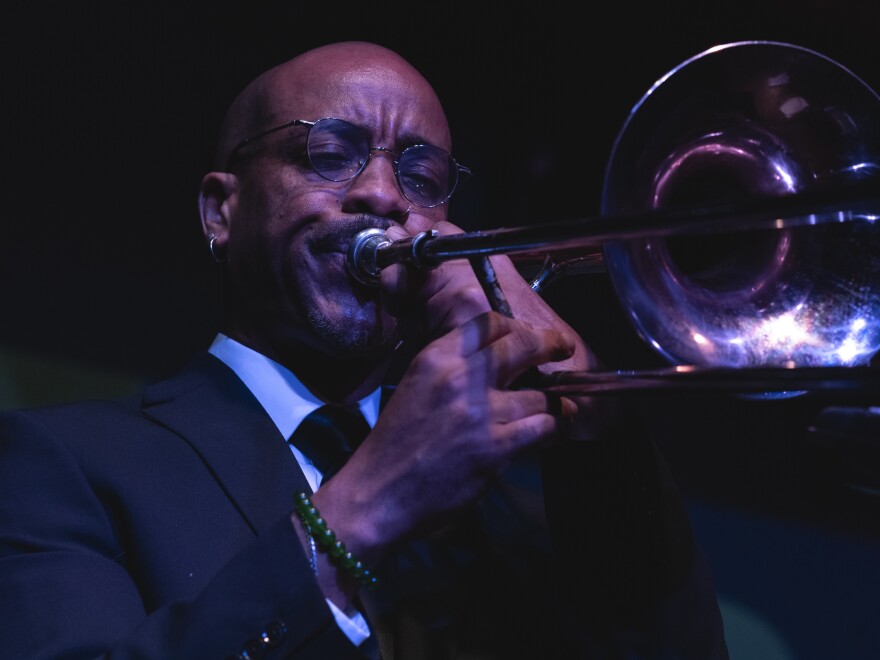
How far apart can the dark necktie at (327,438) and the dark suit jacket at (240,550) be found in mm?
86

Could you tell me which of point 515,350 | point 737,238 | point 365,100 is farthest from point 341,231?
point 737,238

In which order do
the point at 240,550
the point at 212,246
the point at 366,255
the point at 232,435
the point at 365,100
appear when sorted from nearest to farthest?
the point at 240,550 → the point at 232,435 → the point at 366,255 → the point at 365,100 → the point at 212,246

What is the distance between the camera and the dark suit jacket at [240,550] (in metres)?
1.25

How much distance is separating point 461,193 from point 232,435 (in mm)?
1783

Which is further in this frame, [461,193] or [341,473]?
[461,193]

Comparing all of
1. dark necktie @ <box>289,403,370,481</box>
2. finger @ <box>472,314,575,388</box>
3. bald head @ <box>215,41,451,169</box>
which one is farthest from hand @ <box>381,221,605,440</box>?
bald head @ <box>215,41,451,169</box>

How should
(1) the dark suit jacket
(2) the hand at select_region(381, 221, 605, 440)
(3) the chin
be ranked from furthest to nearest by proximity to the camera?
(3) the chin < (2) the hand at select_region(381, 221, 605, 440) < (1) the dark suit jacket

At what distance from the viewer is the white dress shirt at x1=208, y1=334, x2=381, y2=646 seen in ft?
5.43

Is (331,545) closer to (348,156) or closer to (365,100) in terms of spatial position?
(348,156)

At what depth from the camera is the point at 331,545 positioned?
1.14m

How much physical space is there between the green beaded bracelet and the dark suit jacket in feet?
0.11

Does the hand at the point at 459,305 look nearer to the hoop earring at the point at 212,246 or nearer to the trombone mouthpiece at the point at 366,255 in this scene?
the trombone mouthpiece at the point at 366,255

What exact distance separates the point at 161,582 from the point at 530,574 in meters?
0.71

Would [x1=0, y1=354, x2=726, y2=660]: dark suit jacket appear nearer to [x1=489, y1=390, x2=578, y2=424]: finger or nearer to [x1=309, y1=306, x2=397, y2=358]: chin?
[x1=309, y1=306, x2=397, y2=358]: chin
